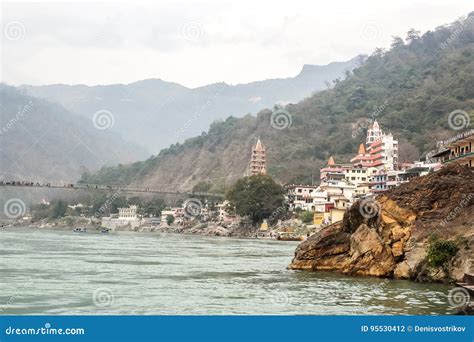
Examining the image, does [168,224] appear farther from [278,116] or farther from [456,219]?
[456,219]

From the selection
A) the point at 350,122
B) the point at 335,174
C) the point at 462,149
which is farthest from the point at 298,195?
the point at 462,149

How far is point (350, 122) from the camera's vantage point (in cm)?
12838

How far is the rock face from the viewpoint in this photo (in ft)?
85.0

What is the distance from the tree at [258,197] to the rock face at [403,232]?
55860 mm

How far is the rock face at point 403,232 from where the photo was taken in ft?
85.0

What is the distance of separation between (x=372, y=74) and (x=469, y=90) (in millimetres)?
55708

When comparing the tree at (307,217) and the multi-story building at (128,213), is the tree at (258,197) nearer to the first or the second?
the tree at (307,217)

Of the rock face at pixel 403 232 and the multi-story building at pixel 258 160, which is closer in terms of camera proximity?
the rock face at pixel 403 232

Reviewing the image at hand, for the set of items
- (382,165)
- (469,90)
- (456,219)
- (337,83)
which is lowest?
(456,219)

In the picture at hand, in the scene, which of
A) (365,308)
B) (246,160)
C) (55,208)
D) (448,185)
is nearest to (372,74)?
(246,160)

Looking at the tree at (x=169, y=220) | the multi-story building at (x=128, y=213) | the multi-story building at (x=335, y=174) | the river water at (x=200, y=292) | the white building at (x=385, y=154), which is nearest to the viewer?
the river water at (x=200, y=292)

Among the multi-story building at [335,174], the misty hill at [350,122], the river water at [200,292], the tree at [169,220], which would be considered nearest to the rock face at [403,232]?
the river water at [200,292]

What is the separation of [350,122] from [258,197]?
152 ft

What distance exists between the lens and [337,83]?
166000mm
